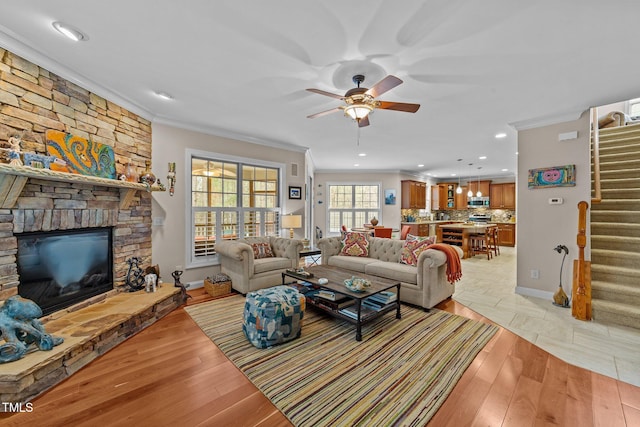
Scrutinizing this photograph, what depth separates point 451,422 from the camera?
5.30ft

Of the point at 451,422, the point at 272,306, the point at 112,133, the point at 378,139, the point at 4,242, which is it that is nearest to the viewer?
the point at 451,422

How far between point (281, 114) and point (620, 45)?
3.29m

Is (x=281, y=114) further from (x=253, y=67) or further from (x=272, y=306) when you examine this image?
(x=272, y=306)

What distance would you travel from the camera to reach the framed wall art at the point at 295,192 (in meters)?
5.42

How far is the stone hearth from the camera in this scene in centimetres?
173

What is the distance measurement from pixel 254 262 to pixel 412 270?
2.26 m

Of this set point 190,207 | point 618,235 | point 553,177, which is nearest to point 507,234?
point 618,235

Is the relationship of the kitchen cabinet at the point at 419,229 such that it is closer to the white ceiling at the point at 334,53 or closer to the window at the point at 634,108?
the white ceiling at the point at 334,53

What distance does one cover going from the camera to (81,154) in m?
2.71

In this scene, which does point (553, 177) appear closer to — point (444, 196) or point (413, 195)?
point (413, 195)

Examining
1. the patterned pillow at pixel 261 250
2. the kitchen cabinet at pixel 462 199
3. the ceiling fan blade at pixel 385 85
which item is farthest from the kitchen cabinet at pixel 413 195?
the ceiling fan blade at pixel 385 85

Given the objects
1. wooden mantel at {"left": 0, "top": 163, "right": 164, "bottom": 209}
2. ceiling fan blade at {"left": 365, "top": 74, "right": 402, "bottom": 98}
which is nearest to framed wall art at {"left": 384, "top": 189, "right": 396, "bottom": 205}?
ceiling fan blade at {"left": 365, "top": 74, "right": 402, "bottom": 98}

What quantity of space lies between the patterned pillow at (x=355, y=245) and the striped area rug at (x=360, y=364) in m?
1.51

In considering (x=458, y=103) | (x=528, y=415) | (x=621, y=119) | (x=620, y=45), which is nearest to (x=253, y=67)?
(x=458, y=103)
